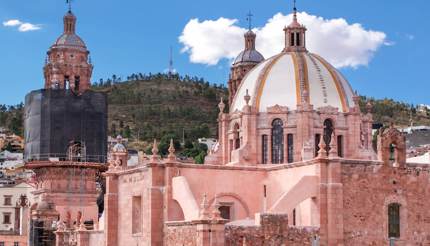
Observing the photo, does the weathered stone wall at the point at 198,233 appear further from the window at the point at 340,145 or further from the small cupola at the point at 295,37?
the small cupola at the point at 295,37

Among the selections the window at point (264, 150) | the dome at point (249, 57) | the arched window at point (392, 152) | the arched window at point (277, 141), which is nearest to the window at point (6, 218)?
Result: the dome at point (249, 57)

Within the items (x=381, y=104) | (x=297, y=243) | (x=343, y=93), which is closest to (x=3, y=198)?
(x=343, y=93)

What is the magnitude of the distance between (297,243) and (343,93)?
1191 cm

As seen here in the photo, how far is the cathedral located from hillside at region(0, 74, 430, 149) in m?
59.8

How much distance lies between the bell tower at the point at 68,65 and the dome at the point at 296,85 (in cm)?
2446

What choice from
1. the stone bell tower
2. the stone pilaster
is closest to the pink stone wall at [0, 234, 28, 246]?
the stone bell tower

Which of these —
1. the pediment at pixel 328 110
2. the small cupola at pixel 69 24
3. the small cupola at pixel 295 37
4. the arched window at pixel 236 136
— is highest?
the small cupola at pixel 69 24

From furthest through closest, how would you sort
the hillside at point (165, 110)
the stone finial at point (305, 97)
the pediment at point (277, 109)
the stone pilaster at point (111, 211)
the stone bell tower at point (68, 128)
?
the hillside at point (165, 110) < the stone bell tower at point (68, 128) < the pediment at point (277, 109) < the stone finial at point (305, 97) < the stone pilaster at point (111, 211)

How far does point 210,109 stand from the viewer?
129125mm

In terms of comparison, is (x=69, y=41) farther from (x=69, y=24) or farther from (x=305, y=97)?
(x=305, y=97)

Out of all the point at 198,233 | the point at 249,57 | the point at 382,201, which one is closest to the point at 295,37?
the point at 382,201

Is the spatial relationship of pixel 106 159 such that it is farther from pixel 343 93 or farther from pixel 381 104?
pixel 381 104

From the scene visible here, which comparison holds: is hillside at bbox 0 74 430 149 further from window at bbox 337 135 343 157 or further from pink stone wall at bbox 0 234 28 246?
window at bbox 337 135 343 157

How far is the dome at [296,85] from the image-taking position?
45.5 meters
